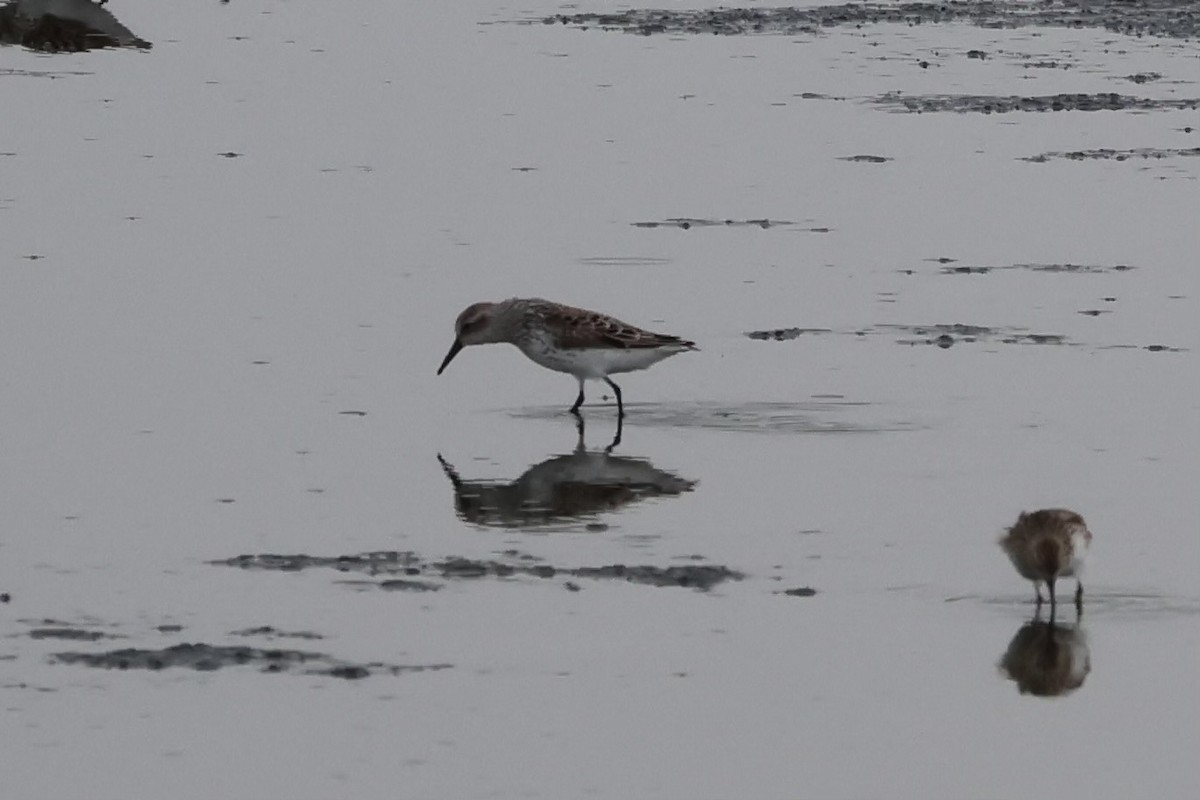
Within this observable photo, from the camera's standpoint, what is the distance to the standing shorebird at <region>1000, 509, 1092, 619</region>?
1110 centimetres

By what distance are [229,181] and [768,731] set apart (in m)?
15.7

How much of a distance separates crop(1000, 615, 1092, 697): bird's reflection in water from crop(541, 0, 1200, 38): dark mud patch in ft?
94.0

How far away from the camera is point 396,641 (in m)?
10.9

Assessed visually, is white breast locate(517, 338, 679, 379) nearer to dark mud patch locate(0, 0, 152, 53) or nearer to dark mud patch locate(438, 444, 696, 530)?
dark mud patch locate(438, 444, 696, 530)

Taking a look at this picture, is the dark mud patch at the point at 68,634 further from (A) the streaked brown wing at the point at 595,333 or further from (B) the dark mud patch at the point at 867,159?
(B) the dark mud patch at the point at 867,159

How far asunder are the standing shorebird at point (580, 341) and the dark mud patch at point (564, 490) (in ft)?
3.42

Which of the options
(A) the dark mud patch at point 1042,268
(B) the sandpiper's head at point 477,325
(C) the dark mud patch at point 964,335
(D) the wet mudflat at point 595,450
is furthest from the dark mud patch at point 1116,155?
(B) the sandpiper's head at point 477,325

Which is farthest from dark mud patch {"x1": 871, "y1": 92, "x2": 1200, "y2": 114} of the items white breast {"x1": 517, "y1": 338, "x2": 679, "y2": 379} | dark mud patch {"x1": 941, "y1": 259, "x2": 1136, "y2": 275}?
white breast {"x1": 517, "y1": 338, "x2": 679, "y2": 379}

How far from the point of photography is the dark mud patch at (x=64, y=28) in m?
36.7

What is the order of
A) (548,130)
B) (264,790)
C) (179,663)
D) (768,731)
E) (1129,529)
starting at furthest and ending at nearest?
(548,130), (1129,529), (179,663), (768,731), (264,790)

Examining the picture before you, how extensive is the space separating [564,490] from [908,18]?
29.7 metres

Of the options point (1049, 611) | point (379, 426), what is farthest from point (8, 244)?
point (1049, 611)

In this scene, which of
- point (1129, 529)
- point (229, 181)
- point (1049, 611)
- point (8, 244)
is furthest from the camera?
point (229, 181)

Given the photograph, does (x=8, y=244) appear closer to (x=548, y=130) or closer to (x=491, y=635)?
(x=548, y=130)
